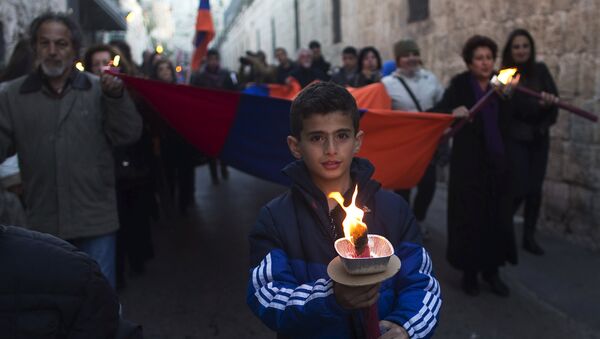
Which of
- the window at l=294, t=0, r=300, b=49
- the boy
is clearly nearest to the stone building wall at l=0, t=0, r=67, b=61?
the boy

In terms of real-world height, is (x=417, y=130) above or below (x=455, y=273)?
above

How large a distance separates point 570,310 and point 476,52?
6.33 feet

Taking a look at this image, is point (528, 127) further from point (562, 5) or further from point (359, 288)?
point (359, 288)

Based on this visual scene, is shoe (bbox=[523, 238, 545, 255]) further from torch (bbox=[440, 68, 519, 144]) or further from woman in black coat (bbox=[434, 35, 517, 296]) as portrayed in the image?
torch (bbox=[440, 68, 519, 144])

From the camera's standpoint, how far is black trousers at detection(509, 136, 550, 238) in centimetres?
539

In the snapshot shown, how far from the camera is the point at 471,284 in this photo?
15.2 feet

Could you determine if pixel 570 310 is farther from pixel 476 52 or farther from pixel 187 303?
pixel 187 303

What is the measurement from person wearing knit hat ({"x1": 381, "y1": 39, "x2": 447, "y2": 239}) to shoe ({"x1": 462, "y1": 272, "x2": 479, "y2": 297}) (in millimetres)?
1289

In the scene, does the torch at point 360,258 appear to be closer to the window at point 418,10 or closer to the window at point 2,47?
the window at point 2,47

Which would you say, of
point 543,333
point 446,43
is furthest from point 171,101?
point 446,43

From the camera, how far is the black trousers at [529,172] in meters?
5.39

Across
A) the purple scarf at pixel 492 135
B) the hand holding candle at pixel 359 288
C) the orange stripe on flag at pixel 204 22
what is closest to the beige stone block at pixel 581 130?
the purple scarf at pixel 492 135

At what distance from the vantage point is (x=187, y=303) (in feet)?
15.3

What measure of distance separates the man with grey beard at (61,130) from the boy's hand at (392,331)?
83.9 inches
